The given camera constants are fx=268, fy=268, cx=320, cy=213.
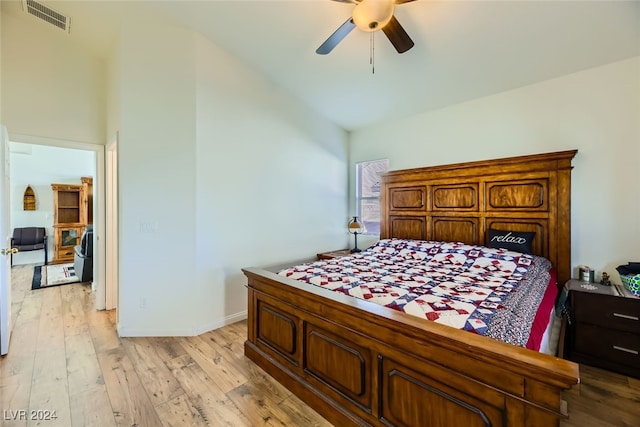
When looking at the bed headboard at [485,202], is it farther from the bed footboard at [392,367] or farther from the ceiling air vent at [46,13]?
the ceiling air vent at [46,13]

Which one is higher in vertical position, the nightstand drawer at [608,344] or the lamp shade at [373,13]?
the lamp shade at [373,13]

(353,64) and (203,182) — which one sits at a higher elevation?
(353,64)

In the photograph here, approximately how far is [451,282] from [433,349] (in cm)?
95

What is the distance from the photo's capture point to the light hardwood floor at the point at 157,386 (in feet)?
5.69

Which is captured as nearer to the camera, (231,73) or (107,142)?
(231,73)

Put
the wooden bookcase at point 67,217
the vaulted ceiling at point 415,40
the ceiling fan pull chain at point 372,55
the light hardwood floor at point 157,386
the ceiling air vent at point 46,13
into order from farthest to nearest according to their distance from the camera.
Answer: the wooden bookcase at point 67,217 < the ceiling air vent at point 46,13 < the ceiling fan pull chain at point 372,55 < the vaulted ceiling at point 415,40 < the light hardwood floor at point 157,386

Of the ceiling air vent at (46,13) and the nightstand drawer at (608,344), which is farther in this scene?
the ceiling air vent at (46,13)

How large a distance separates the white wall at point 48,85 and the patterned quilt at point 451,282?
133 inches

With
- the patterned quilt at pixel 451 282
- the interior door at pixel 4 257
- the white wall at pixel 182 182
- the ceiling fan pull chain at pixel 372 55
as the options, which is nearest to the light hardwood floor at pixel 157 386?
the interior door at pixel 4 257

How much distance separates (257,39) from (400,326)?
3066 millimetres

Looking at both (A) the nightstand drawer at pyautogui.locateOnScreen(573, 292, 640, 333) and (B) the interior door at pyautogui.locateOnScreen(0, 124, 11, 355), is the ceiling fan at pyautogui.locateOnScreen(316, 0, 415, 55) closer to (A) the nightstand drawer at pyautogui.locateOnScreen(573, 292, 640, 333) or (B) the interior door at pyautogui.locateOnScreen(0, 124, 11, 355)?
(A) the nightstand drawer at pyautogui.locateOnScreen(573, 292, 640, 333)

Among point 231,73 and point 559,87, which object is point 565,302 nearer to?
point 559,87

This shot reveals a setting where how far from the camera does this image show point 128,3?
2.59 metres

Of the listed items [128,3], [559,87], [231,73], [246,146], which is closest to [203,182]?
[246,146]
